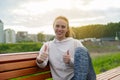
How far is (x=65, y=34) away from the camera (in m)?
3.00

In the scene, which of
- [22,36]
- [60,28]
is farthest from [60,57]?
[22,36]

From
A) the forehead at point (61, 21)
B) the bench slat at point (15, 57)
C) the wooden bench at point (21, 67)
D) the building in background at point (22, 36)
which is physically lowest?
the wooden bench at point (21, 67)

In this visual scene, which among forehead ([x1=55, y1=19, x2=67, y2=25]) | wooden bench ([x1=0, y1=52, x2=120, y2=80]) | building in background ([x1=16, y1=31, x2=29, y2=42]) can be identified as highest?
forehead ([x1=55, y1=19, x2=67, y2=25])

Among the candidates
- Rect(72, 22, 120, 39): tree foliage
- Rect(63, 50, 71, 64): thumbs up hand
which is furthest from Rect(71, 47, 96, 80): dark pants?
Rect(72, 22, 120, 39): tree foliage

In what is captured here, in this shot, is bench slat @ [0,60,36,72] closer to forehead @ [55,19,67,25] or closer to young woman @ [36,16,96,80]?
young woman @ [36,16,96,80]

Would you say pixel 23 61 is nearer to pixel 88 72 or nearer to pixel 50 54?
pixel 50 54

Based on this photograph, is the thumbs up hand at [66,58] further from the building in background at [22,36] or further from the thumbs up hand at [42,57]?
the building in background at [22,36]

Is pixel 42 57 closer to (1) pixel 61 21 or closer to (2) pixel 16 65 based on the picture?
(2) pixel 16 65

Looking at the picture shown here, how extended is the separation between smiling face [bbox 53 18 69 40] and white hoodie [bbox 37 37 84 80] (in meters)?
0.05

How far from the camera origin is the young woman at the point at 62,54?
273cm

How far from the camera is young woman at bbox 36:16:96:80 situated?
273 cm

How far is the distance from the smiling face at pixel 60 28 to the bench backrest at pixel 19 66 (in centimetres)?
31

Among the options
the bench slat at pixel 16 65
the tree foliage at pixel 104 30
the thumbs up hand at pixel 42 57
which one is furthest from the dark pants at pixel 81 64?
the tree foliage at pixel 104 30

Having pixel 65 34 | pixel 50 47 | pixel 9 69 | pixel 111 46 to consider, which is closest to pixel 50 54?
pixel 50 47
